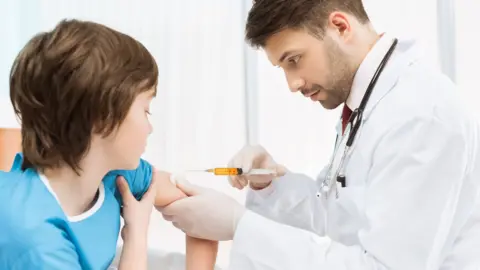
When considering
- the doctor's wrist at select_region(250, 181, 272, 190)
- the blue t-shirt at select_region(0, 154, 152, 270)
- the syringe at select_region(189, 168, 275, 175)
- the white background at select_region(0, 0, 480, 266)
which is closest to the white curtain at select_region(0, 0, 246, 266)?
the white background at select_region(0, 0, 480, 266)

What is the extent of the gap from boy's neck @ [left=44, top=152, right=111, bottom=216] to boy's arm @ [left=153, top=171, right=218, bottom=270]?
22 centimetres

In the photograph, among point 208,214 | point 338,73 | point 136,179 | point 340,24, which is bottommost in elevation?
point 208,214

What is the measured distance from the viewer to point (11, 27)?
2479 mm

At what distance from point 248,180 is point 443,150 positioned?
620mm

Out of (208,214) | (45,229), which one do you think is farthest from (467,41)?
(45,229)

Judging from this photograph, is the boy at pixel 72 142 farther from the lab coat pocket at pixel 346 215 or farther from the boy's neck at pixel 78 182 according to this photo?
the lab coat pocket at pixel 346 215

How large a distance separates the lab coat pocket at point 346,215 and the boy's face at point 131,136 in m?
0.52

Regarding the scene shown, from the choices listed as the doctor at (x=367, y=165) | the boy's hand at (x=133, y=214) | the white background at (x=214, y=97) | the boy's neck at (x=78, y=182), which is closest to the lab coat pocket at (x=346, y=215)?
the doctor at (x=367, y=165)

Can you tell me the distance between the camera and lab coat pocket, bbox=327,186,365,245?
1312 millimetres

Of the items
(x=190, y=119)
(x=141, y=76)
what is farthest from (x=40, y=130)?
(x=190, y=119)

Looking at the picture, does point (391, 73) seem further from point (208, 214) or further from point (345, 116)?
point (208, 214)

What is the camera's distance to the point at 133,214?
4.09 feet

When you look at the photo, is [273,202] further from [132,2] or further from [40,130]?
[132,2]

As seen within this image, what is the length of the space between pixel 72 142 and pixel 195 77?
134 cm
